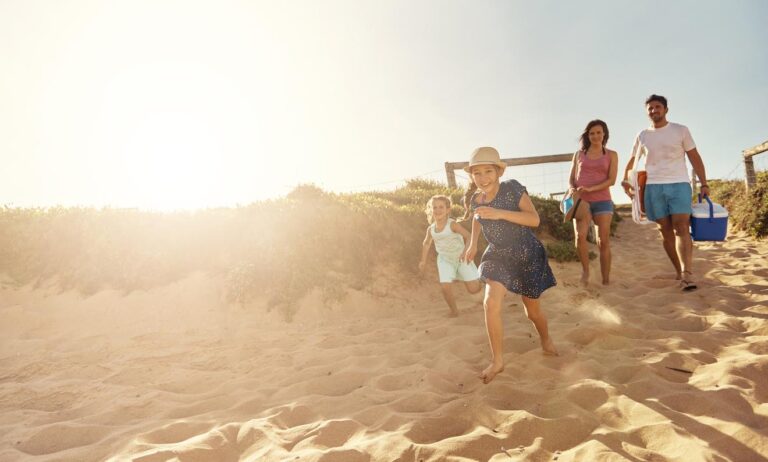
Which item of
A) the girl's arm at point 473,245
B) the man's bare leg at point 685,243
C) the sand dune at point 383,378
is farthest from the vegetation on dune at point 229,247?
the girl's arm at point 473,245

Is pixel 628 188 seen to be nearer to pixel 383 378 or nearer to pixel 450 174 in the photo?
pixel 383 378

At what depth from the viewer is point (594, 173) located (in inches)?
221

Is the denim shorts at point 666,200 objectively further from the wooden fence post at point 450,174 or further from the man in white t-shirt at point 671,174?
the wooden fence post at point 450,174

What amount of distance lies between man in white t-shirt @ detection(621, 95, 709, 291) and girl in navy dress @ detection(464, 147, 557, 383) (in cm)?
285

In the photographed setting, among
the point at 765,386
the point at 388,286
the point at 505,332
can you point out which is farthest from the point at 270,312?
the point at 765,386

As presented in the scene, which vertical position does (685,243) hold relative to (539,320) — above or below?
above

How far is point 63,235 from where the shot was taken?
285 inches

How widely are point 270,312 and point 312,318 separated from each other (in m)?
0.61

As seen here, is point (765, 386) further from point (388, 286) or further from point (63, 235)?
point (63, 235)

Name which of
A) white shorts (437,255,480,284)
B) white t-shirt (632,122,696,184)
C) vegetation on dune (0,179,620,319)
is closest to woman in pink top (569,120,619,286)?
white t-shirt (632,122,696,184)

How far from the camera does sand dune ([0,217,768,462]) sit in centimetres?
244

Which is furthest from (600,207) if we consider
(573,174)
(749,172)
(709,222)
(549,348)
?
(749,172)

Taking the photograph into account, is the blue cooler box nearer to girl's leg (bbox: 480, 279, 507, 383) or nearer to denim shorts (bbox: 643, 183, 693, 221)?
denim shorts (bbox: 643, 183, 693, 221)

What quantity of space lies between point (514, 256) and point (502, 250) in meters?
0.11
